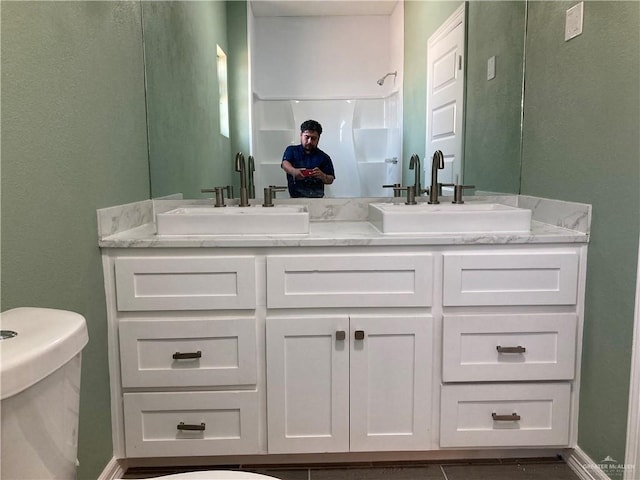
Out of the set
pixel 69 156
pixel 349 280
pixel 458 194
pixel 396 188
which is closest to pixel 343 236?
pixel 349 280

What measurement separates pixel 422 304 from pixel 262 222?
59 cm

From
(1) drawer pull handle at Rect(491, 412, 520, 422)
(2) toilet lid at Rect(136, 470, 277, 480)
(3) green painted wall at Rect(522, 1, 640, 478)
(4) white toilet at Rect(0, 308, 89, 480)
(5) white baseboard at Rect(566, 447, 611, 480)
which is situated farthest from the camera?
(1) drawer pull handle at Rect(491, 412, 520, 422)

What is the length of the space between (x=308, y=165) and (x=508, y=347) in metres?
1.06

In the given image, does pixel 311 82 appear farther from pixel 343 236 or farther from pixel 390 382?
pixel 390 382

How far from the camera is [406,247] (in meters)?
1.59

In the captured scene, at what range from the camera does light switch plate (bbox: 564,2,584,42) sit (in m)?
1.58

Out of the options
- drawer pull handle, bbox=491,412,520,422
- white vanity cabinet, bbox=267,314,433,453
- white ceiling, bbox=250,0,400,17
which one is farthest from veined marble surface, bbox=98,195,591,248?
white ceiling, bbox=250,0,400,17

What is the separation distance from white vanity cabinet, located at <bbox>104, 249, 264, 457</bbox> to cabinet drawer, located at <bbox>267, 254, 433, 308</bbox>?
0.32 ft

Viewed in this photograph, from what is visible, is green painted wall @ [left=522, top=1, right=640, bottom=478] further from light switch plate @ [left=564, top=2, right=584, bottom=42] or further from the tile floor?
the tile floor

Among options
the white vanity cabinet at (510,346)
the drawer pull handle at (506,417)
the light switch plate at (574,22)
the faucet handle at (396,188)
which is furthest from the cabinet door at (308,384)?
the light switch plate at (574,22)

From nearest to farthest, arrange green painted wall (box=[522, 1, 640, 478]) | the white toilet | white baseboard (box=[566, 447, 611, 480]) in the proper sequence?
the white toilet → green painted wall (box=[522, 1, 640, 478]) → white baseboard (box=[566, 447, 611, 480])

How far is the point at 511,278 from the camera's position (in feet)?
5.23

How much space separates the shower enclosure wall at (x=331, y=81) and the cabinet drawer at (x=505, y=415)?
39.6 inches

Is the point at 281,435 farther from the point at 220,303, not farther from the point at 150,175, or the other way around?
the point at 150,175
